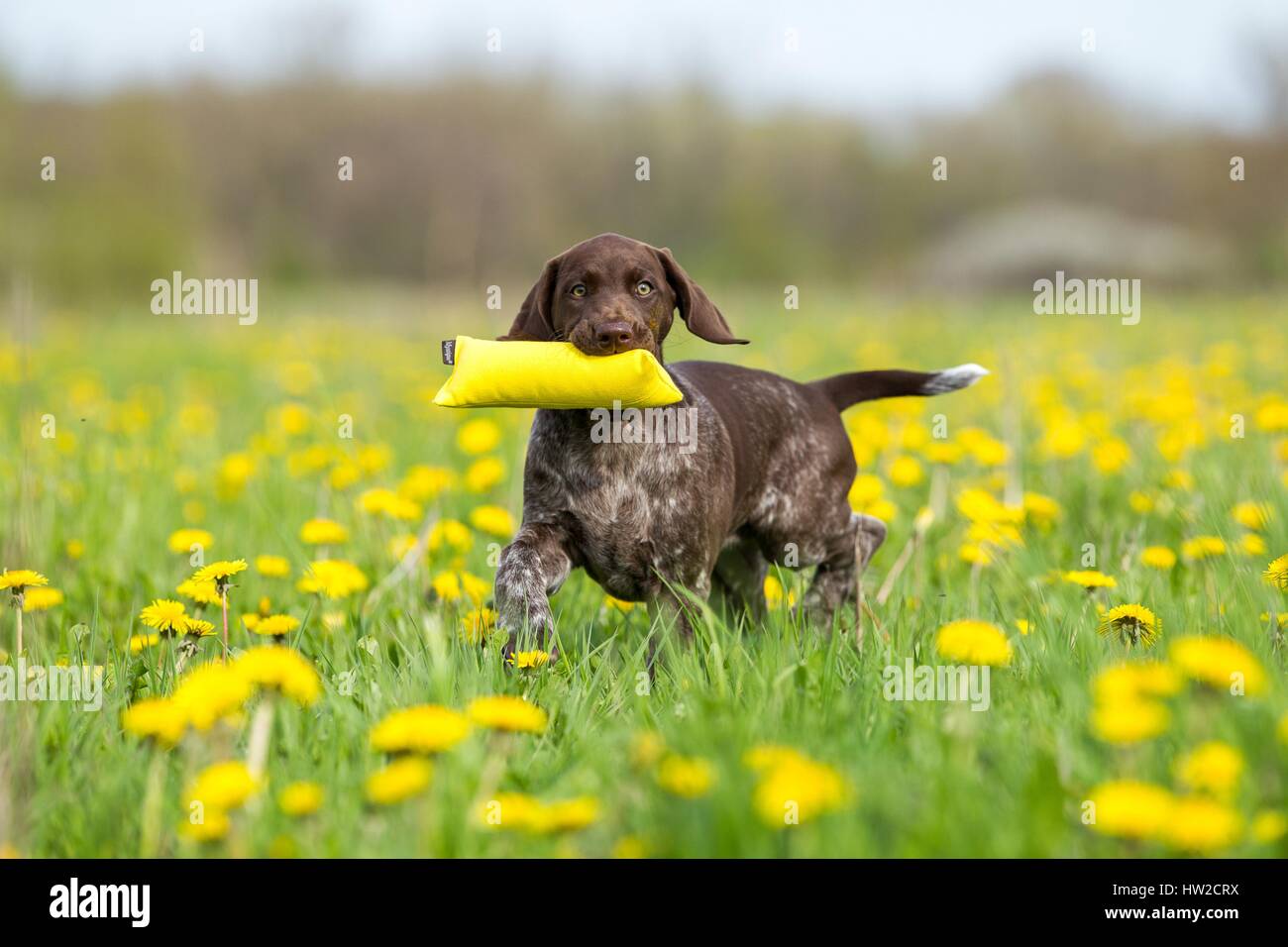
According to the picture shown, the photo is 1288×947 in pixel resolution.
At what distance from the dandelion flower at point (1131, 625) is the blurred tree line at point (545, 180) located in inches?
877

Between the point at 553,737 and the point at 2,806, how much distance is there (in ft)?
4.09

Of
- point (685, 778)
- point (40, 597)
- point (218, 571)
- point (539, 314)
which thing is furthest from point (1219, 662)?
point (40, 597)

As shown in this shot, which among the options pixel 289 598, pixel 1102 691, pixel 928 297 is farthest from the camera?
pixel 928 297

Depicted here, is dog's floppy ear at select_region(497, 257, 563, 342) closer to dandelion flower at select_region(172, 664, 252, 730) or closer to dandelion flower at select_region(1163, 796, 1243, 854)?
dandelion flower at select_region(172, 664, 252, 730)

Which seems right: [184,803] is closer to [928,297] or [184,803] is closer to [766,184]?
[928,297]

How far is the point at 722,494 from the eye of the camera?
13.1 ft

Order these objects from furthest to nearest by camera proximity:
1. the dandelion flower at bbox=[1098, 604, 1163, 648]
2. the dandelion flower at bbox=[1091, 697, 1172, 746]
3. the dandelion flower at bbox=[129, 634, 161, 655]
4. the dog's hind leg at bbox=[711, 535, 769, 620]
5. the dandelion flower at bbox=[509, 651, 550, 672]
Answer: the dog's hind leg at bbox=[711, 535, 769, 620]
the dandelion flower at bbox=[129, 634, 161, 655]
the dandelion flower at bbox=[1098, 604, 1163, 648]
the dandelion flower at bbox=[509, 651, 550, 672]
the dandelion flower at bbox=[1091, 697, 1172, 746]

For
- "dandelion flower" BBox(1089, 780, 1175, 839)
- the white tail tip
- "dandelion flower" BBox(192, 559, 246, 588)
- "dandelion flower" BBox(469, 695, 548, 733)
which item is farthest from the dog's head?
"dandelion flower" BBox(1089, 780, 1175, 839)

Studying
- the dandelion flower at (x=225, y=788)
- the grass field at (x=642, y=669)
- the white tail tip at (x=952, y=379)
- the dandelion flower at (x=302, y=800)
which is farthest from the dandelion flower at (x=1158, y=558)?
the dandelion flower at (x=225, y=788)

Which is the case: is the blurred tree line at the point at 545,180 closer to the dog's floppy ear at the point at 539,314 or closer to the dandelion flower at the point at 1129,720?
the dog's floppy ear at the point at 539,314

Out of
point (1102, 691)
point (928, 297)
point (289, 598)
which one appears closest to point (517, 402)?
point (289, 598)

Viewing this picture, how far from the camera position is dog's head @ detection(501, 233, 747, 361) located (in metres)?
3.53
